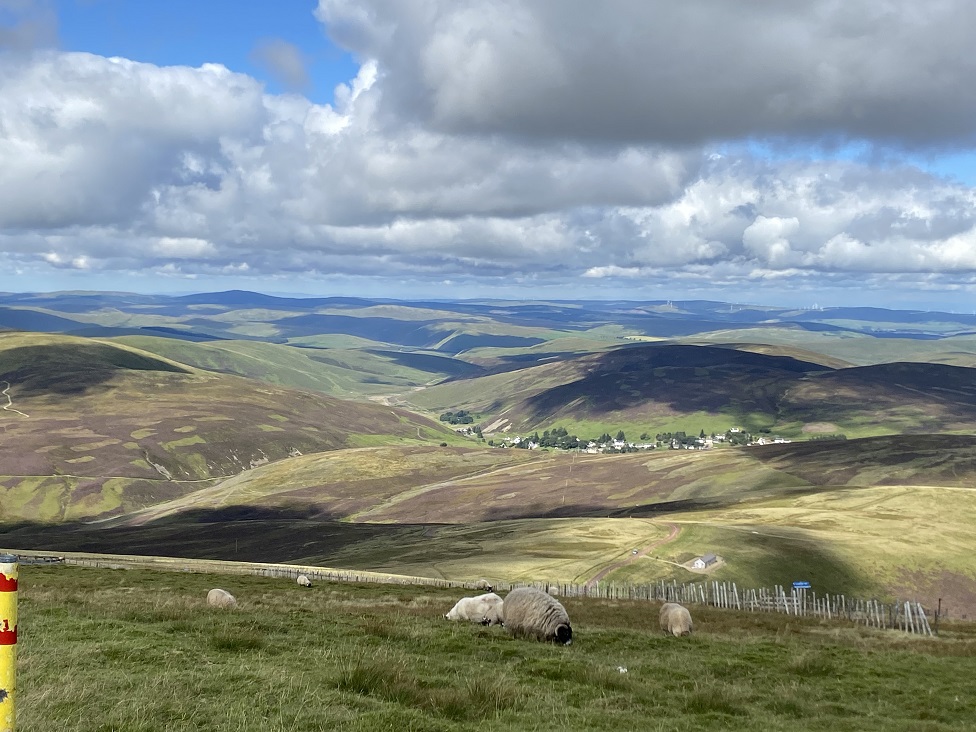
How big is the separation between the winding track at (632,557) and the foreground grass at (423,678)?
58.2 metres

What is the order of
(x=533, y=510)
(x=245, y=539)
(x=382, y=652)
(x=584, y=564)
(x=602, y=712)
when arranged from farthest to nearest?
(x=533, y=510), (x=245, y=539), (x=584, y=564), (x=382, y=652), (x=602, y=712)

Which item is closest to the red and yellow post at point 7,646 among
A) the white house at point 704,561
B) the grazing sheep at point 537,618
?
the grazing sheep at point 537,618

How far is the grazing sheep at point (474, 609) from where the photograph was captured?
30717 millimetres

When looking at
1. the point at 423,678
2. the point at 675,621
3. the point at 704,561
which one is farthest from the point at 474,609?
the point at 704,561

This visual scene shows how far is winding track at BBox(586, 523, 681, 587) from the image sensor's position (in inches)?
3493

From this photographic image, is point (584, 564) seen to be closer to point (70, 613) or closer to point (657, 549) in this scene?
point (657, 549)

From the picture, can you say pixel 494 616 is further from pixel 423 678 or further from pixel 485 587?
pixel 485 587

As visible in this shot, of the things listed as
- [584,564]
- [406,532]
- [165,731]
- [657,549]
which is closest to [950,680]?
[165,731]

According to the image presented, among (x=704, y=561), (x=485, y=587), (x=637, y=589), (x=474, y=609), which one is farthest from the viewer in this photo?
(x=704, y=561)

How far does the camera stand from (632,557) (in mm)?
100062

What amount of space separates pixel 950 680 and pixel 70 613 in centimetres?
3145

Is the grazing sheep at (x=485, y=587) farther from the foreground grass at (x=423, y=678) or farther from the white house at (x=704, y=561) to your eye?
the white house at (x=704, y=561)

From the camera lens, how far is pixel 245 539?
167000mm

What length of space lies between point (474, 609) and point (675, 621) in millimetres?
10632
